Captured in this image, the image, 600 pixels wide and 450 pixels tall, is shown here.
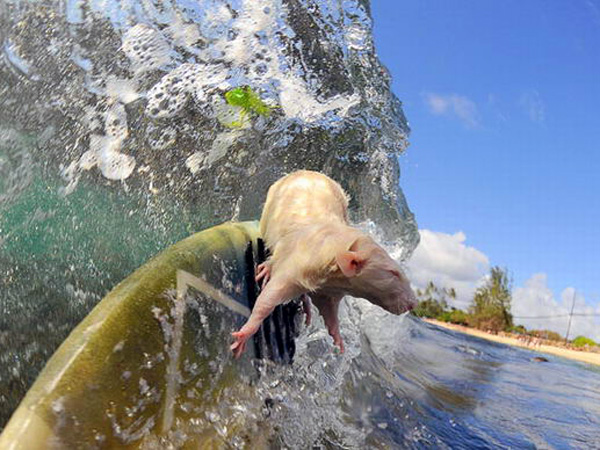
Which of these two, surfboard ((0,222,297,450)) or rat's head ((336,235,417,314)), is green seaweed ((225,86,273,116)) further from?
rat's head ((336,235,417,314))

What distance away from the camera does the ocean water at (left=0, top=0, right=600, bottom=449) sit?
3.01 metres

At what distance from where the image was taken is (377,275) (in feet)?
7.34

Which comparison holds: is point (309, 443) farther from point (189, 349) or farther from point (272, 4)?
point (272, 4)

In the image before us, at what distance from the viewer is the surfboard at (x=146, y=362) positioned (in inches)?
60.7

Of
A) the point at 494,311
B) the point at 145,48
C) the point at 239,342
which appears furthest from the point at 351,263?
the point at 494,311

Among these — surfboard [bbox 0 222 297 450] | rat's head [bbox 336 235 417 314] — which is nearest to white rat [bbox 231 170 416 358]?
rat's head [bbox 336 235 417 314]

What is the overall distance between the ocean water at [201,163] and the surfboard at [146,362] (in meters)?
0.18

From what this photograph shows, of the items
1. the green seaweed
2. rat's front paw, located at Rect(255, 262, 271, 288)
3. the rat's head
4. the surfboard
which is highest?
the green seaweed

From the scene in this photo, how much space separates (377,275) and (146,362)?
100cm

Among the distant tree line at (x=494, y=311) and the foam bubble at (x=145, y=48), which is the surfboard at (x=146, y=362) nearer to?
the foam bubble at (x=145, y=48)

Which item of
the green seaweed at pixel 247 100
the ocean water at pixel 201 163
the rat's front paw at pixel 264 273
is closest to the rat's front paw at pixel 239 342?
the ocean water at pixel 201 163

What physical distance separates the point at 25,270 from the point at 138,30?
240 cm

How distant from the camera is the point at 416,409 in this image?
14.4 ft

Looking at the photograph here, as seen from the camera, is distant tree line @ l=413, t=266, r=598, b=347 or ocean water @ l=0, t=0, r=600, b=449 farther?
distant tree line @ l=413, t=266, r=598, b=347
